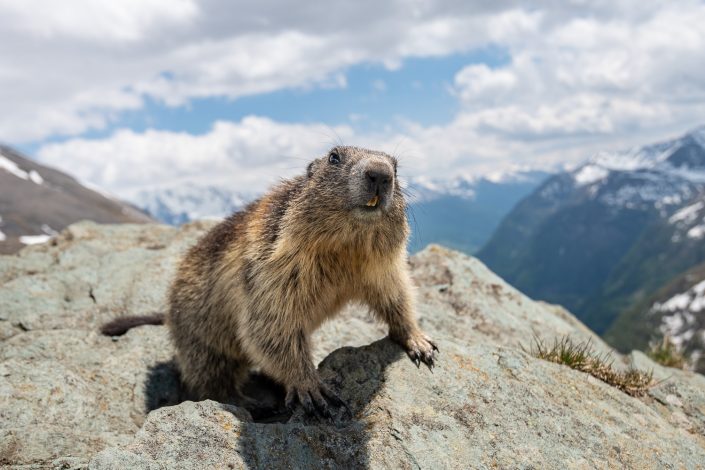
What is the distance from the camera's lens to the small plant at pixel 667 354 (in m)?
10.3

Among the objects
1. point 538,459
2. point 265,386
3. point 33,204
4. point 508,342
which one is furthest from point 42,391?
point 33,204

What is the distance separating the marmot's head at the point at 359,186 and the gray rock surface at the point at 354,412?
2027mm

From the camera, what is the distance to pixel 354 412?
19.3 ft

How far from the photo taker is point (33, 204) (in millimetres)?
171750

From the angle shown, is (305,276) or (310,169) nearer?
(305,276)

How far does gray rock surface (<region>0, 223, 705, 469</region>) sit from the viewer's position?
525 cm

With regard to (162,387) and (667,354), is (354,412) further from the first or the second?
(667,354)

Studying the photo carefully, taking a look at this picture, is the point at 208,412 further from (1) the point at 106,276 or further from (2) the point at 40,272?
(2) the point at 40,272

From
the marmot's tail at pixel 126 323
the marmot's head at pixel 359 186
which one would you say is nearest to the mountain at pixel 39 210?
the marmot's tail at pixel 126 323

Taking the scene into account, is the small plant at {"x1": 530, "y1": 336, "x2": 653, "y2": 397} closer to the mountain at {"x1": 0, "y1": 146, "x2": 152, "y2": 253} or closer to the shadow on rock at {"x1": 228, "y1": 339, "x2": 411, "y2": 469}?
the shadow on rock at {"x1": 228, "y1": 339, "x2": 411, "y2": 469}

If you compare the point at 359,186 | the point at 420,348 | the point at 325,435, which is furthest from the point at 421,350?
the point at 359,186

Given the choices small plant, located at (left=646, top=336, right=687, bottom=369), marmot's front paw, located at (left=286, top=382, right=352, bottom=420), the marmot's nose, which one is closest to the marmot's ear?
the marmot's nose

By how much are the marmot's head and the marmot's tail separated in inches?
181

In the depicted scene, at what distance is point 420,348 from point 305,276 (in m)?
1.77
